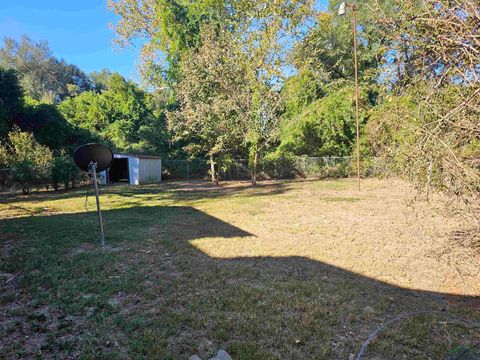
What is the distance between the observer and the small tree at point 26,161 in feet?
41.4

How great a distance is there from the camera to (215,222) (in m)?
7.17

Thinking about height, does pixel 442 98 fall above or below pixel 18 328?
above

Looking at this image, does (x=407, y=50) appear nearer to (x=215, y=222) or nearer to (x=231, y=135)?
(x=215, y=222)

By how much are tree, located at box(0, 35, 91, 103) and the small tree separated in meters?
31.1

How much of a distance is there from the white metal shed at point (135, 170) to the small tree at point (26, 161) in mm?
3861

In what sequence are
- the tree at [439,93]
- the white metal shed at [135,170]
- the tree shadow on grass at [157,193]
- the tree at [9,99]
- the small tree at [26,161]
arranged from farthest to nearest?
1. the white metal shed at [135,170]
2. the tree at [9,99]
3. the small tree at [26,161]
4. the tree shadow on grass at [157,193]
5. the tree at [439,93]

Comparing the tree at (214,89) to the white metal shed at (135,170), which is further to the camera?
the white metal shed at (135,170)

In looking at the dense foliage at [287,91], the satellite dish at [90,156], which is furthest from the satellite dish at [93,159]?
the dense foliage at [287,91]

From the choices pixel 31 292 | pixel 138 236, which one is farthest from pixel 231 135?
pixel 31 292

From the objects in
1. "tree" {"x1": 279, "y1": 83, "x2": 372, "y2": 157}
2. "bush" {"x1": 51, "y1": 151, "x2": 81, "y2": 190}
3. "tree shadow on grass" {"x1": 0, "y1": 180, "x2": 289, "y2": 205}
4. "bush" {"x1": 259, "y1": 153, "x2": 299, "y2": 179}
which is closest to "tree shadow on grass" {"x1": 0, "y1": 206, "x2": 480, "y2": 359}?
"tree shadow on grass" {"x1": 0, "y1": 180, "x2": 289, "y2": 205}

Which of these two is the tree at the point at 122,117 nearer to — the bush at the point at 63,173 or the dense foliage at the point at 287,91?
the dense foliage at the point at 287,91

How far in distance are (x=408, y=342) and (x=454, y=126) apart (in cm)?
174

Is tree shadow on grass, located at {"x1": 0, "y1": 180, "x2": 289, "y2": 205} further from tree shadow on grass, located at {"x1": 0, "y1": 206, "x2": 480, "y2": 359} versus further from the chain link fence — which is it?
tree shadow on grass, located at {"x1": 0, "y1": 206, "x2": 480, "y2": 359}

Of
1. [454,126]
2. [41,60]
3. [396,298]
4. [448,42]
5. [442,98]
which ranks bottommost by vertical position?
[396,298]
